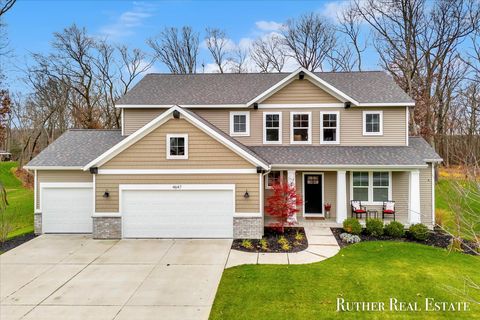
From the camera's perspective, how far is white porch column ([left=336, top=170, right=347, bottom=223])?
46.2 ft

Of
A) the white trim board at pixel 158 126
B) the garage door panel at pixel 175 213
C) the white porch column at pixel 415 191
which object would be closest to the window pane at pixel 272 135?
the white trim board at pixel 158 126

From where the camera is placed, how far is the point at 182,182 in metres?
12.6

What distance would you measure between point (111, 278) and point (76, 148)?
8.52m

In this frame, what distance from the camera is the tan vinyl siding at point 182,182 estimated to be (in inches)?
489

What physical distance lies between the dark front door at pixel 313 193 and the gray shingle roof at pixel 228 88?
4.70 meters

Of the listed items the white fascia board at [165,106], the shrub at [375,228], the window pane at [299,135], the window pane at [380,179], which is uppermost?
the white fascia board at [165,106]

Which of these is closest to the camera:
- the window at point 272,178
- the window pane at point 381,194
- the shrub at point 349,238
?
the shrub at point 349,238

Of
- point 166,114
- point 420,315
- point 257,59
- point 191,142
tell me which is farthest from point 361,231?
point 257,59

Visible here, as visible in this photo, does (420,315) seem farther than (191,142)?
No

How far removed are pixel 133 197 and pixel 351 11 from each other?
2955 centimetres

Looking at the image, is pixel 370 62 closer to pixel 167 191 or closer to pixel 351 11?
pixel 351 11

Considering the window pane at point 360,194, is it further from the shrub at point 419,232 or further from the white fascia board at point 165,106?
the white fascia board at point 165,106

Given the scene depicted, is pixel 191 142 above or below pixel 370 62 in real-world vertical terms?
below

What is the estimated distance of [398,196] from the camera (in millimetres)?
14695
